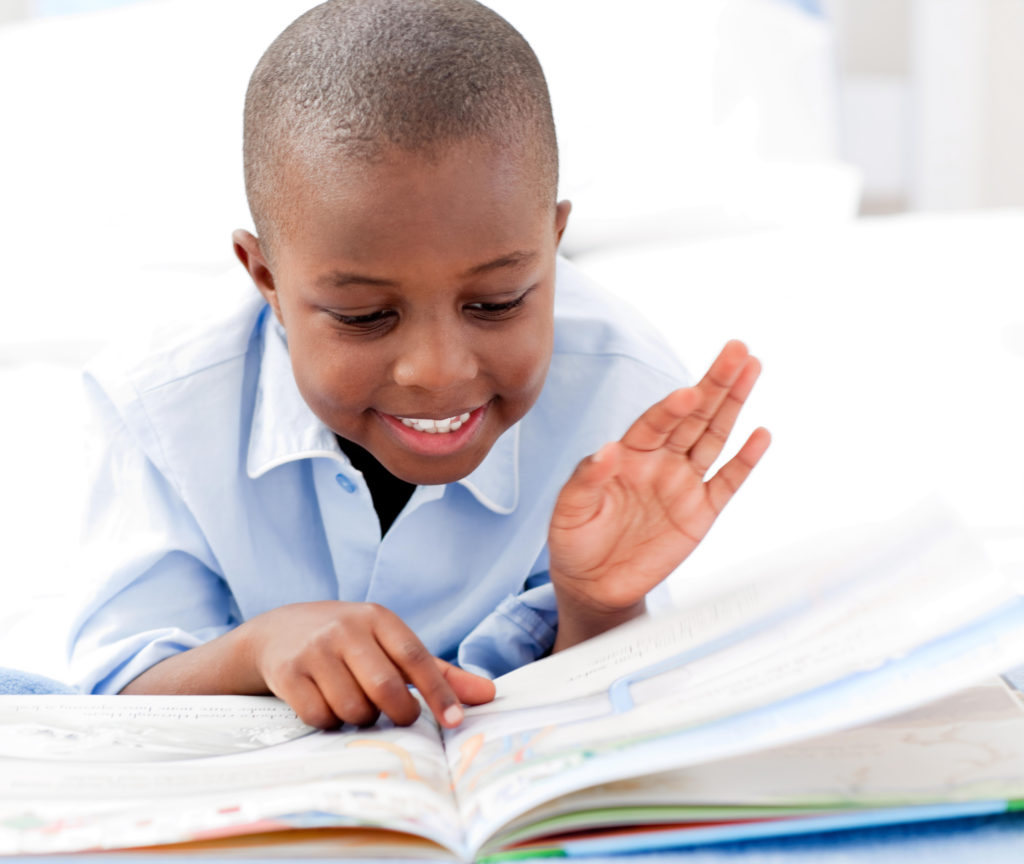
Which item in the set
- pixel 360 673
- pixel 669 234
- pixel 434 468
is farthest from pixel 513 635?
pixel 669 234

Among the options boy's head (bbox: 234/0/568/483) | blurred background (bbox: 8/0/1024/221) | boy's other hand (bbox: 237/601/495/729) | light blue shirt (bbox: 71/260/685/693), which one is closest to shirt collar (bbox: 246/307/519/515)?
light blue shirt (bbox: 71/260/685/693)

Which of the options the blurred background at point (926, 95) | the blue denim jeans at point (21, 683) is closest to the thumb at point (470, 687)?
the blue denim jeans at point (21, 683)

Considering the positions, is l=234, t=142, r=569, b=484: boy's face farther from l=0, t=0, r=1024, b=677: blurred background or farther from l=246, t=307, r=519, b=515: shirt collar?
l=0, t=0, r=1024, b=677: blurred background

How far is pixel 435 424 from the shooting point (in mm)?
686

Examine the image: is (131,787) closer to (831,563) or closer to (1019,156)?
(831,563)

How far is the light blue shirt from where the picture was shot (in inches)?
31.1

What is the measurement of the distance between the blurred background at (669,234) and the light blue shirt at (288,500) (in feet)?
0.29

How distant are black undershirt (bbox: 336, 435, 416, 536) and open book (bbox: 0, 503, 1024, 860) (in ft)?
1.22

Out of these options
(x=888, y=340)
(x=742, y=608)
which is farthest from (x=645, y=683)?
(x=888, y=340)

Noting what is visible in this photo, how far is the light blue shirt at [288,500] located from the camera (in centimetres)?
79

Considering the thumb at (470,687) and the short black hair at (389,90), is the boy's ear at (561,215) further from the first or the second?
the thumb at (470,687)

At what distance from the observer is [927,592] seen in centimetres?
42

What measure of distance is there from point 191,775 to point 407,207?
11.7 inches

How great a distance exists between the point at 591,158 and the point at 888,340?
1.61ft
